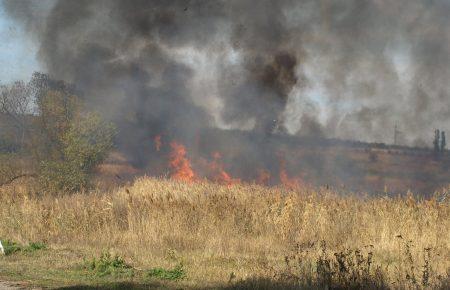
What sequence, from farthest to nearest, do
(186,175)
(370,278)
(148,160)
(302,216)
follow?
(148,160) < (186,175) < (302,216) < (370,278)

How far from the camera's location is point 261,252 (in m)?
11.8

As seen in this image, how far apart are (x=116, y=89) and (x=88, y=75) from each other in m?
1.94

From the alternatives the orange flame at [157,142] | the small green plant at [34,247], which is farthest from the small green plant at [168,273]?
the orange flame at [157,142]

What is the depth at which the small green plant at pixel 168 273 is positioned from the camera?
351 inches

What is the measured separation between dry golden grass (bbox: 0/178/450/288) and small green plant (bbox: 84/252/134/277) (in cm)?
45

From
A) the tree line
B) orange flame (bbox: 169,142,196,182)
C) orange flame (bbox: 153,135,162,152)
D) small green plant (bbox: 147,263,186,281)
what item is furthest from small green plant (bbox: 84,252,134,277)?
orange flame (bbox: 153,135,162,152)

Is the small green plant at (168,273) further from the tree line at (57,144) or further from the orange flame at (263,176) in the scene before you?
the orange flame at (263,176)

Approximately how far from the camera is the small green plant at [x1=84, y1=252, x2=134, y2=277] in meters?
9.19

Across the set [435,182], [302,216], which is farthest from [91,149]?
[435,182]

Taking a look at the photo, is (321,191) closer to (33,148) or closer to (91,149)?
(91,149)

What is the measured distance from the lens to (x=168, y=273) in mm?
9086

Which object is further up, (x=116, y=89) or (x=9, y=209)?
(x=116, y=89)

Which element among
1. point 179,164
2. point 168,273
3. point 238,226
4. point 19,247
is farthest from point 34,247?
point 179,164

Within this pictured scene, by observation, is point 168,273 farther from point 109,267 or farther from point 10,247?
point 10,247
